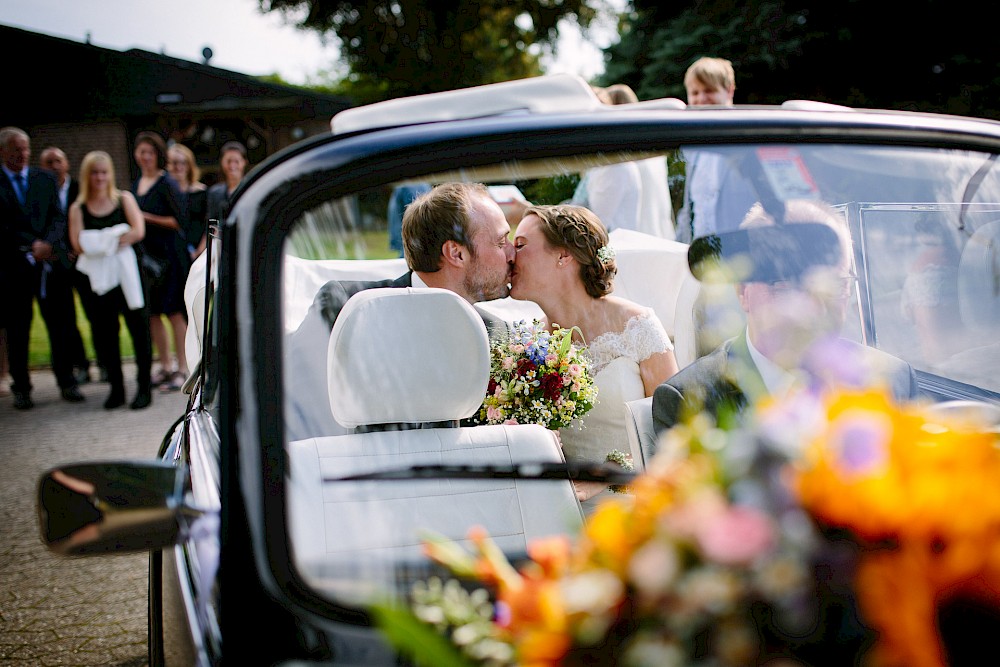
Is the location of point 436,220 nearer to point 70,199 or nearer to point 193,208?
point 193,208

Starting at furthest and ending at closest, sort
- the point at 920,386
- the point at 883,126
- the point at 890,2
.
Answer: the point at 890,2 → the point at 920,386 → the point at 883,126

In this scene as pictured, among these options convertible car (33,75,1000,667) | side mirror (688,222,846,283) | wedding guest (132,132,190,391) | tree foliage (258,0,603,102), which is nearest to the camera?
convertible car (33,75,1000,667)

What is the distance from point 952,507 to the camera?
82cm

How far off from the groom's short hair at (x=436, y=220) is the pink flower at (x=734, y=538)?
821 millimetres

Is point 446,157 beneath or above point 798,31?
beneath

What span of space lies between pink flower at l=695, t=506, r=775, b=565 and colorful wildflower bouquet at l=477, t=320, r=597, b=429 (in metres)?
1.50

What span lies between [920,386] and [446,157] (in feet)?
3.33

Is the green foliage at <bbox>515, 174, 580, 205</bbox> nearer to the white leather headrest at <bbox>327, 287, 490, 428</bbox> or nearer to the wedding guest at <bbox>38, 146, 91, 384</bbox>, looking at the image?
the white leather headrest at <bbox>327, 287, 490, 428</bbox>

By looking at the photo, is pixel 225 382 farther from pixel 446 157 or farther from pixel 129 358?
pixel 129 358

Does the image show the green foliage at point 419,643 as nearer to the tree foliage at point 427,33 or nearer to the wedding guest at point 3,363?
the wedding guest at point 3,363

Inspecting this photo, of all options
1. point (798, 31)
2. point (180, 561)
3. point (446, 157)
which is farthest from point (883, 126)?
point (798, 31)

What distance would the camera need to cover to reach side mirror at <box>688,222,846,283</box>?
143cm

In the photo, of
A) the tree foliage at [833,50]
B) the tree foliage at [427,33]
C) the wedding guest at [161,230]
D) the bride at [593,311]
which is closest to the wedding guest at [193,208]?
the wedding guest at [161,230]

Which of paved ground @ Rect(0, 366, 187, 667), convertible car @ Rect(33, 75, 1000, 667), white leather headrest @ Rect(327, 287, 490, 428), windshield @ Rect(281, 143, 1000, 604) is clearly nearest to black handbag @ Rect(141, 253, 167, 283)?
paved ground @ Rect(0, 366, 187, 667)
